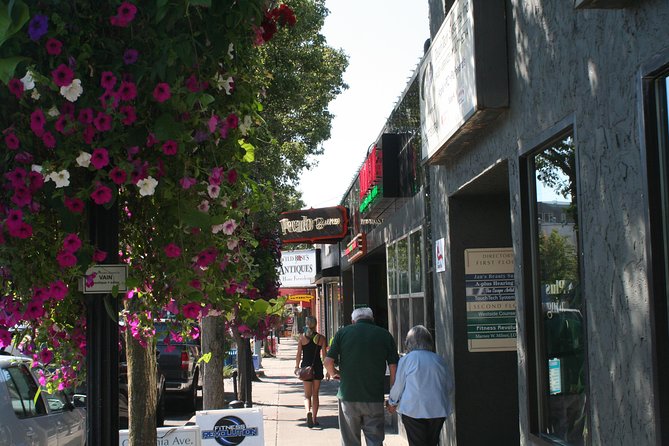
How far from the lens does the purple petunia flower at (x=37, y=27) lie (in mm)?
3053

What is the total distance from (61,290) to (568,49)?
119 inches

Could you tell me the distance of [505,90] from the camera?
626 cm

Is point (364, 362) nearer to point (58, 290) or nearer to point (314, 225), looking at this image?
point (58, 290)

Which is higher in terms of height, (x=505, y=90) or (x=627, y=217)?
(x=505, y=90)

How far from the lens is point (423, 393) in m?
7.84

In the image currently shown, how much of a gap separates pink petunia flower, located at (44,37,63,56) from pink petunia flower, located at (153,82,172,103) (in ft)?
1.17

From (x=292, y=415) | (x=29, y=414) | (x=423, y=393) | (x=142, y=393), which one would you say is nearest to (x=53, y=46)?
(x=142, y=393)

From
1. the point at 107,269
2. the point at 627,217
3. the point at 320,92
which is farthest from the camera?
the point at 320,92

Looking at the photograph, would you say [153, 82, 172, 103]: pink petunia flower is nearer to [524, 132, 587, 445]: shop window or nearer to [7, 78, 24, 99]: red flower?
[7, 78, 24, 99]: red flower

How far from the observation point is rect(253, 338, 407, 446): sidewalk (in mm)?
12766

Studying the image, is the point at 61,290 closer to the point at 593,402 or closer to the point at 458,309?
the point at 593,402

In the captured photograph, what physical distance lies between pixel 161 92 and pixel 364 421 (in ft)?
20.6

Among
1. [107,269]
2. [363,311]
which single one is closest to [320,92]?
[363,311]

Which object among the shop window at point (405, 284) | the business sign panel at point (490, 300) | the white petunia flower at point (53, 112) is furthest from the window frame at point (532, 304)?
the shop window at point (405, 284)
